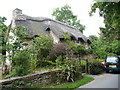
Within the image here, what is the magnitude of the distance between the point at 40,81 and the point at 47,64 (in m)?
4.70

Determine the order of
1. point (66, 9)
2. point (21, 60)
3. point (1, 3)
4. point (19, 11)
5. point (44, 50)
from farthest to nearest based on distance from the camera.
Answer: point (66, 9)
point (19, 11)
point (44, 50)
point (21, 60)
point (1, 3)

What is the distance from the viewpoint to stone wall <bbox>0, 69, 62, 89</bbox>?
4.87 meters

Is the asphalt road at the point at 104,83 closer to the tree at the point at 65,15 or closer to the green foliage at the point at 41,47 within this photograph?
the green foliage at the point at 41,47

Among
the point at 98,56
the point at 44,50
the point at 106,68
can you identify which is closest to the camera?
the point at 106,68

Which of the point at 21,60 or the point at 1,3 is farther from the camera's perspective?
A: the point at 21,60

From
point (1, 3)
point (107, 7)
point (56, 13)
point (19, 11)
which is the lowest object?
point (1, 3)

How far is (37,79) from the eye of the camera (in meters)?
6.33

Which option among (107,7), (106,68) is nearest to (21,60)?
(107,7)

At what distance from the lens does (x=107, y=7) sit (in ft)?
23.6

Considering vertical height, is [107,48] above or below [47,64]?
above

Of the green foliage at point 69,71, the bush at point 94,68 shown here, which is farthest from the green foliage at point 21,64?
the bush at point 94,68

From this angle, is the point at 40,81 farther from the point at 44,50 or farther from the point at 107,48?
the point at 107,48

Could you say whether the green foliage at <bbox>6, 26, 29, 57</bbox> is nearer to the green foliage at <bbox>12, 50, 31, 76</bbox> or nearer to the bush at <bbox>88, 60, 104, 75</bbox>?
the green foliage at <bbox>12, 50, 31, 76</bbox>

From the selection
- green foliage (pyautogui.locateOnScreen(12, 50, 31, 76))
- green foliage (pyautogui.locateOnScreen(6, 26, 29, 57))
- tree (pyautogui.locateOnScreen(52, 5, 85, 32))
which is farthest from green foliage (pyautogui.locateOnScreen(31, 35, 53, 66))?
tree (pyautogui.locateOnScreen(52, 5, 85, 32))
